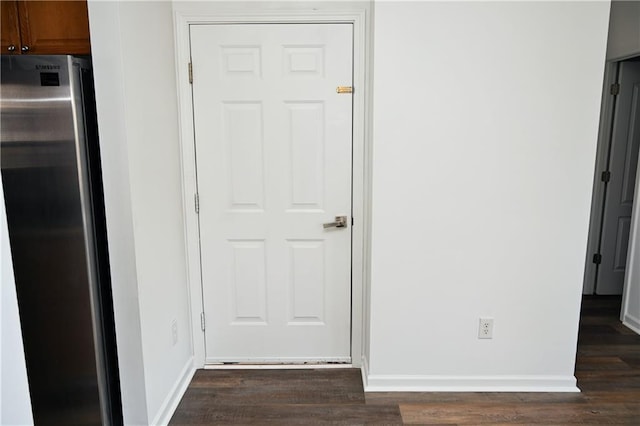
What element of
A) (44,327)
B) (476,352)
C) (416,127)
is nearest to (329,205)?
(416,127)

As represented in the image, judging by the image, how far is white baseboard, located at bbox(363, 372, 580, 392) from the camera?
2334 millimetres

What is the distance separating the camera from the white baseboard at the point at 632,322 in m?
3.05

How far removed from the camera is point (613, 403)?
86.7 inches

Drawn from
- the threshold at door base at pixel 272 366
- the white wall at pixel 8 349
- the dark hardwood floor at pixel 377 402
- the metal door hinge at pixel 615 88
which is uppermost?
the metal door hinge at pixel 615 88

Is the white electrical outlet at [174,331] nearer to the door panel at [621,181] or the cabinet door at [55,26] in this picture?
the cabinet door at [55,26]

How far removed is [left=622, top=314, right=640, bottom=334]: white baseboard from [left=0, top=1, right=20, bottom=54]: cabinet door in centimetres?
427

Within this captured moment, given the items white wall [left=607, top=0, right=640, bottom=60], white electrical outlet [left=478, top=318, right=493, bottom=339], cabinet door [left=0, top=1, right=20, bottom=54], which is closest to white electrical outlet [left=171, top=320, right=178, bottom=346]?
cabinet door [left=0, top=1, right=20, bottom=54]

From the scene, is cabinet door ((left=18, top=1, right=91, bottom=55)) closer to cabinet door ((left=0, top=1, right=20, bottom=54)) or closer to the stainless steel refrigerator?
cabinet door ((left=0, top=1, right=20, bottom=54))

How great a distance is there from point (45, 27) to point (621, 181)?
438 centimetres

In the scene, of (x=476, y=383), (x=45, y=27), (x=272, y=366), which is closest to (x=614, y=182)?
(x=476, y=383)

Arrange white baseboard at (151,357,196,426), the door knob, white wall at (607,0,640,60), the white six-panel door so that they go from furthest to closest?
white wall at (607,0,640,60)
the door knob
the white six-panel door
white baseboard at (151,357,196,426)

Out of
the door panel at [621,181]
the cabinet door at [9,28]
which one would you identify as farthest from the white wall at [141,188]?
the door panel at [621,181]

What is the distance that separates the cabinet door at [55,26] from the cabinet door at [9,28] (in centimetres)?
2

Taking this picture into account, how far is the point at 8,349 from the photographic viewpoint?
0.64 metres
